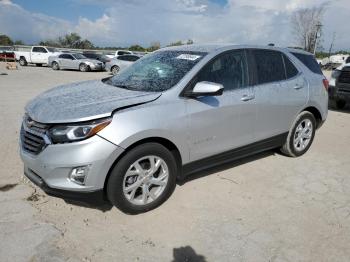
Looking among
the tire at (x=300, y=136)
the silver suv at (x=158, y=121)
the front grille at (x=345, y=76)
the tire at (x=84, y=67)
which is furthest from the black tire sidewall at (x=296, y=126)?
the tire at (x=84, y=67)

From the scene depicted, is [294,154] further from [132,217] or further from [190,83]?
[132,217]

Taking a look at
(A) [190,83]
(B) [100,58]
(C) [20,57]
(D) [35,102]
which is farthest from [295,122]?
(C) [20,57]

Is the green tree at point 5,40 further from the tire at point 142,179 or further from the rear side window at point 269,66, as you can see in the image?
the tire at point 142,179

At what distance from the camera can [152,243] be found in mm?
3055

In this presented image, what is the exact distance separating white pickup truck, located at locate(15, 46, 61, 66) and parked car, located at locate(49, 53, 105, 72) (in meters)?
2.48

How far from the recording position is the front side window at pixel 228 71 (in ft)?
12.7

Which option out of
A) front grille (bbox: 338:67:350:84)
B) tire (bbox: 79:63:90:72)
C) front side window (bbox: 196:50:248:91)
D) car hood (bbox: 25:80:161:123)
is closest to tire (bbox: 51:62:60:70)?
tire (bbox: 79:63:90:72)

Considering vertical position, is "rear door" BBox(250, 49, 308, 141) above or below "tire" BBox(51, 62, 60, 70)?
above

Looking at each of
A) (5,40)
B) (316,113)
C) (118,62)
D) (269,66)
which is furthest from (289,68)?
(5,40)

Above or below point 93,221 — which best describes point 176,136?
above

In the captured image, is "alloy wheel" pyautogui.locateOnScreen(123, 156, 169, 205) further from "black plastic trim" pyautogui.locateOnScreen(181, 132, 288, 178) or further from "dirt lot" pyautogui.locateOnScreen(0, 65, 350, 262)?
"black plastic trim" pyautogui.locateOnScreen(181, 132, 288, 178)

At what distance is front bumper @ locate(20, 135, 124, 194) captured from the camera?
118 inches

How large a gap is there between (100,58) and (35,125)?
25.5 meters

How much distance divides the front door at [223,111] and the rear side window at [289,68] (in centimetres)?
95
